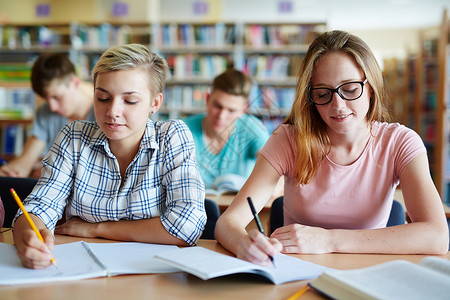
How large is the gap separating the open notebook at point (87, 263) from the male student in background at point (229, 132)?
1352mm

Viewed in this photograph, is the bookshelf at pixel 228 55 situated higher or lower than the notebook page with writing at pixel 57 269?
higher

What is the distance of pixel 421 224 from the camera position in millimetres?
1206

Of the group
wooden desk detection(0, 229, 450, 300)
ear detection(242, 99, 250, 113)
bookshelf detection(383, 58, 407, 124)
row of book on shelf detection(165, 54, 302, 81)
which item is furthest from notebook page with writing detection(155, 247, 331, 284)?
bookshelf detection(383, 58, 407, 124)

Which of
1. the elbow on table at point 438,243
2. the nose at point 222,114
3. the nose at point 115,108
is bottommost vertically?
the elbow on table at point 438,243

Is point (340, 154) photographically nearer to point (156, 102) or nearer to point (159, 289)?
point (156, 102)

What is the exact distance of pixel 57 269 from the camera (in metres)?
0.97

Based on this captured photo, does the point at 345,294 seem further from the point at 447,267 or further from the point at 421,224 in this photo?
the point at 421,224

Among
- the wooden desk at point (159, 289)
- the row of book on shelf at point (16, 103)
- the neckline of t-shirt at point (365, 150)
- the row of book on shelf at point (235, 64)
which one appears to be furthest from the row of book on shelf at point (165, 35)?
the wooden desk at point (159, 289)

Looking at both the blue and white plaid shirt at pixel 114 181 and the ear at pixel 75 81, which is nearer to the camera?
the blue and white plaid shirt at pixel 114 181

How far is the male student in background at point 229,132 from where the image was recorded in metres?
2.56

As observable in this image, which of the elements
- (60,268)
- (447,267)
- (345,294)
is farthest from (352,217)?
(60,268)

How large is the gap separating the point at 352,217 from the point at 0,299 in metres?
1.01

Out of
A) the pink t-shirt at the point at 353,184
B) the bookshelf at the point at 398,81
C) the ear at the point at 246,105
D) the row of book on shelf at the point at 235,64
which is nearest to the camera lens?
the pink t-shirt at the point at 353,184

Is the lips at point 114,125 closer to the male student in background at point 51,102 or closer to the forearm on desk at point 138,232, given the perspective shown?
the forearm on desk at point 138,232
